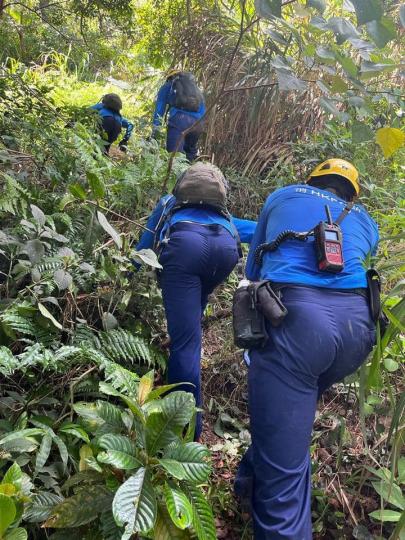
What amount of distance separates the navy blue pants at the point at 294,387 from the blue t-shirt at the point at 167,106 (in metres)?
3.87

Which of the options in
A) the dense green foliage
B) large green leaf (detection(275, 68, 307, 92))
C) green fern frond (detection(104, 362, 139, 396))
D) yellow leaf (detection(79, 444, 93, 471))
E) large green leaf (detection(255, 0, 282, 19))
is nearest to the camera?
large green leaf (detection(255, 0, 282, 19))

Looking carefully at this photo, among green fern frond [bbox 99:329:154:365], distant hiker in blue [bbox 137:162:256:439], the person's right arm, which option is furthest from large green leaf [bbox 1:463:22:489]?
the person's right arm

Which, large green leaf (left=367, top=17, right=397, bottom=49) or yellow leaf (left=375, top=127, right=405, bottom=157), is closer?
large green leaf (left=367, top=17, right=397, bottom=49)

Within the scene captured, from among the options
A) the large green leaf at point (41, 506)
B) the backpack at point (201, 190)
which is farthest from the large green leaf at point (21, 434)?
the backpack at point (201, 190)

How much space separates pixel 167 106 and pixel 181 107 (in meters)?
0.27

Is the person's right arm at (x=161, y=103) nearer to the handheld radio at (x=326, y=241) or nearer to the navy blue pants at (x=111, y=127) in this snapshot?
the navy blue pants at (x=111, y=127)

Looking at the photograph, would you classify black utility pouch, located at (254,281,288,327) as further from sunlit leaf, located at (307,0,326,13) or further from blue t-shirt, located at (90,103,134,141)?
blue t-shirt, located at (90,103,134,141)

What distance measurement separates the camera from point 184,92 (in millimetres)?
5531

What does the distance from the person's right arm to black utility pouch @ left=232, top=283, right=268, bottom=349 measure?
3.74 m

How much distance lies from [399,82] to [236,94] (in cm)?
231

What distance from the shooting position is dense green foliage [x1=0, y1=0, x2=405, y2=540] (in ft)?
5.50

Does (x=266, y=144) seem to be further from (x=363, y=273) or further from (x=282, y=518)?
(x=282, y=518)

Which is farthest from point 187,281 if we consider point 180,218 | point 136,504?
point 136,504

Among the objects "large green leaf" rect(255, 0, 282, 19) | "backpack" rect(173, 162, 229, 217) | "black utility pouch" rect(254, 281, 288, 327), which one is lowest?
"black utility pouch" rect(254, 281, 288, 327)
